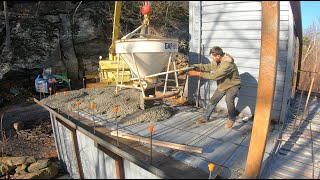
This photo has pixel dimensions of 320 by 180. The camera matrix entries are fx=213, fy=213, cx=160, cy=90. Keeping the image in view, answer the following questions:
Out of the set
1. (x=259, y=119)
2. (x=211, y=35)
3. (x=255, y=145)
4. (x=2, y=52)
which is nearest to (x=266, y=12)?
(x=259, y=119)

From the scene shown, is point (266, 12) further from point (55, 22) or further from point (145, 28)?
point (55, 22)

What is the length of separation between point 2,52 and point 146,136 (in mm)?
12633

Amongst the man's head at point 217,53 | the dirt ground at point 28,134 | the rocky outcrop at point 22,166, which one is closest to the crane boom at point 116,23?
the man's head at point 217,53

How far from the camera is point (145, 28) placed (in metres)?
5.18

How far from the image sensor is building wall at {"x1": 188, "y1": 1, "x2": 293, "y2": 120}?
13.6 ft

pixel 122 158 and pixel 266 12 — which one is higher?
pixel 266 12

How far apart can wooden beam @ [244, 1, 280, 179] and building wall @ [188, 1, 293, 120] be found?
2198 mm

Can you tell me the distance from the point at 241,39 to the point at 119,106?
10.2 ft

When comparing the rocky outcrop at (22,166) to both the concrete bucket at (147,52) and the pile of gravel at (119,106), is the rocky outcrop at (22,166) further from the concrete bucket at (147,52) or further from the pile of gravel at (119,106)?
the concrete bucket at (147,52)

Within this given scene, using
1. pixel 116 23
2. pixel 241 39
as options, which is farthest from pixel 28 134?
pixel 241 39

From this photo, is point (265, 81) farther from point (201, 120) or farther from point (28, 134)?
point (28, 134)

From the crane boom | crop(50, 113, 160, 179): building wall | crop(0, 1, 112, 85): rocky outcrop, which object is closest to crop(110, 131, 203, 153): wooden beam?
crop(50, 113, 160, 179): building wall

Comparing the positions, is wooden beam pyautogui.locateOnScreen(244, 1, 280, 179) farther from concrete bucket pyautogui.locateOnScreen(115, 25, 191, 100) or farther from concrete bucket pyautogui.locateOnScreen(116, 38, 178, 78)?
concrete bucket pyautogui.locateOnScreen(116, 38, 178, 78)

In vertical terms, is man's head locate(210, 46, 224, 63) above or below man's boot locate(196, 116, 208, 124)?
above
